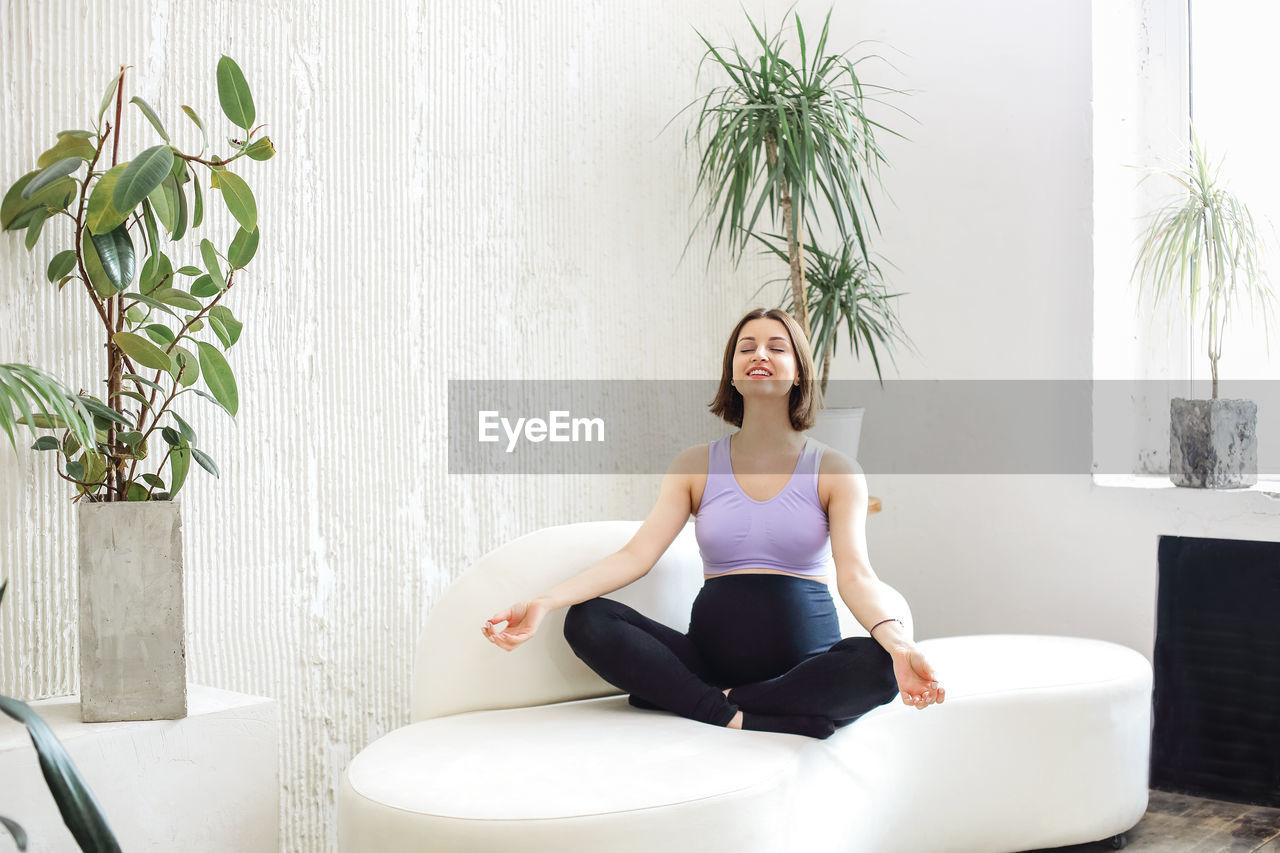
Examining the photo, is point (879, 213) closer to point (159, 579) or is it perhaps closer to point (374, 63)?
point (374, 63)

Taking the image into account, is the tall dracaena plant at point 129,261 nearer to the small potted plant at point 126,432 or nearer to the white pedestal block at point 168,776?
the small potted plant at point 126,432

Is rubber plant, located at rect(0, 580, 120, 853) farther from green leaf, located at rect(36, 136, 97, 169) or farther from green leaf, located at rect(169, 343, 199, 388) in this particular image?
green leaf, located at rect(36, 136, 97, 169)

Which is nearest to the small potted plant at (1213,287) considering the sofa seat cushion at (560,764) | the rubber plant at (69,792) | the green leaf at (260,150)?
the sofa seat cushion at (560,764)

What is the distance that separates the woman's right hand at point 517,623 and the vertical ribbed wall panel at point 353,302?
1.95 feet

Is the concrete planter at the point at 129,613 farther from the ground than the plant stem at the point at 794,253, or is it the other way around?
the plant stem at the point at 794,253

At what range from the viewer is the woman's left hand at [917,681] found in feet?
5.46

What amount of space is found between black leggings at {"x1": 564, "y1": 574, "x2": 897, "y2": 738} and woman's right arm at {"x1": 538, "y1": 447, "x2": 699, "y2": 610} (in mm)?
32

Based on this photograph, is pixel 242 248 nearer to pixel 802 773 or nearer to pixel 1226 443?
pixel 802 773

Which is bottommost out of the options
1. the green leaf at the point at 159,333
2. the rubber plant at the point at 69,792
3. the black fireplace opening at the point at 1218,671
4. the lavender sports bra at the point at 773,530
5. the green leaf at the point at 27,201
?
the black fireplace opening at the point at 1218,671

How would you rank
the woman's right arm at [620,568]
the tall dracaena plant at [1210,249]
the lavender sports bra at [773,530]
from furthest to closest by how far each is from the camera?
the tall dracaena plant at [1210,249] < the lavender sports bra at [773,530] < the woman's right arm at [620,568]

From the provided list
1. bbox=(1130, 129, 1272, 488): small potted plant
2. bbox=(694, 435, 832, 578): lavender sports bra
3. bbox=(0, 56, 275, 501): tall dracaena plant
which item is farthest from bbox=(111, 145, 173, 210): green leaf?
bbox=(1130, 129, 1272, 488): small potted plant

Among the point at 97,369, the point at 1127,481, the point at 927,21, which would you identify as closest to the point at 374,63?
the point at 97,369

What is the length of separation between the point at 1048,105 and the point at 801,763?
214cm

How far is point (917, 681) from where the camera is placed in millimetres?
1683
